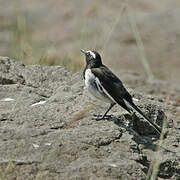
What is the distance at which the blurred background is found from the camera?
1408 centimetres

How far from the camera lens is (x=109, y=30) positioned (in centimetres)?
1416

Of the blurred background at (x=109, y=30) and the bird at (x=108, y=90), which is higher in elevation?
the bird at (x=108, y=90)

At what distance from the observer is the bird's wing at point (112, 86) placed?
6184 mm

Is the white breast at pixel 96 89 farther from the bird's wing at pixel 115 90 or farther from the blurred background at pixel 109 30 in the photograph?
the blurred background at pixel 109 30

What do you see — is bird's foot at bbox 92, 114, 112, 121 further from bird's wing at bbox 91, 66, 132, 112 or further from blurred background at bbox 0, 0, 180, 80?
blurred background at bbox 0, 0, 180, 80

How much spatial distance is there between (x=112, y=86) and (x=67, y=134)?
103 cm

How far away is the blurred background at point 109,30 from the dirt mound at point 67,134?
19.5 feet

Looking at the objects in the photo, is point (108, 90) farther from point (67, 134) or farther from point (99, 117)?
point (67, 134)

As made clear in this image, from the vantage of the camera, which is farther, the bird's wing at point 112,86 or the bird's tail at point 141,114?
the bird's wing at point 112,86

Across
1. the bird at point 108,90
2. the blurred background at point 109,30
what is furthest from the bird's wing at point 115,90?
the blurred background at point 109,30

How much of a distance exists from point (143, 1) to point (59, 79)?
40.2ft

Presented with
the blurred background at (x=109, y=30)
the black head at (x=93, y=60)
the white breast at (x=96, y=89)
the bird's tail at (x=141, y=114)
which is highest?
the black head at (x=93, y=60)

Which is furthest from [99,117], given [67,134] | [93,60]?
[93,60]

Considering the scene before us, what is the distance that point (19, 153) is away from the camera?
5.20m
